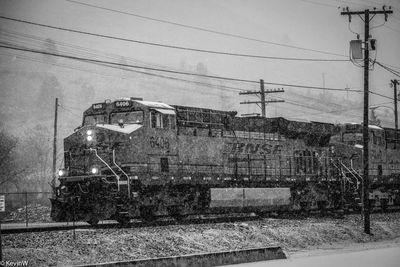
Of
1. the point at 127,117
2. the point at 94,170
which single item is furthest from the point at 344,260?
the point at 127,117

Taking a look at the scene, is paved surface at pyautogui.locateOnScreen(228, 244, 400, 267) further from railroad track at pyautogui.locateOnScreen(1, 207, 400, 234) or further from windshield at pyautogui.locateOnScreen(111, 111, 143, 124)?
windshield at pyautogui.locateOnScreen(111, 111, 143, 124)

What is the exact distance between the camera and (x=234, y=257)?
1397 cm

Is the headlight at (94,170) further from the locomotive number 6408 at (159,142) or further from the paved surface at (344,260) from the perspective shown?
the paved surface at (344,260)

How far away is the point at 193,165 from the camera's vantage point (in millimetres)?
20812

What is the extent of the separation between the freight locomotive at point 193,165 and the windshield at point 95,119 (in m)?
0.04

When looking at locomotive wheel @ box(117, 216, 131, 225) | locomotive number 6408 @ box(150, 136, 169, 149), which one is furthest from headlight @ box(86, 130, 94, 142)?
locomotive wheel @ box(117, 216, 131, 225)

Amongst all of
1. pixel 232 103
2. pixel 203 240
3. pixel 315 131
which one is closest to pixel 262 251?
pixel 203 240

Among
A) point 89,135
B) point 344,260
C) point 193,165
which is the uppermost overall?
point 89,135

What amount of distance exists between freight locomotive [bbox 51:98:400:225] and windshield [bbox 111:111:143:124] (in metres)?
0.04

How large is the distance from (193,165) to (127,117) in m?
3.28

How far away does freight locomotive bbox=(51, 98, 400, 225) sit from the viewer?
707 inches

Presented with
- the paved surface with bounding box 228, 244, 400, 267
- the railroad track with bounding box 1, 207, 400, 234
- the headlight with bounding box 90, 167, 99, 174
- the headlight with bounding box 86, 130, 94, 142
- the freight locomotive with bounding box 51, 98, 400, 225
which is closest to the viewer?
the paved surface with bounding box 228, 244, 400, 267

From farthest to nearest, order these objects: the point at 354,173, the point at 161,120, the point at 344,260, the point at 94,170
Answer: the point at 354,173 → the point at 161,120 → the point at 94,170 → the point at 344,260

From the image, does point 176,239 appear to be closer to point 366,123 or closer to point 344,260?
point 344,260
